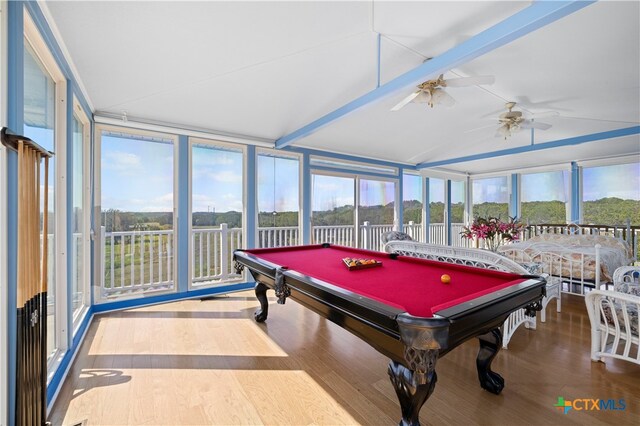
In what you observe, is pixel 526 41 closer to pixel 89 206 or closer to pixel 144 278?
pixel 89 206

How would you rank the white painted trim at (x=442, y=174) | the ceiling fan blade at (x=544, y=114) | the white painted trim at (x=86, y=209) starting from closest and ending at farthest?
the white painted trim at (x=86, y=209)
the ceiling fan blade at (x=544, y=114)
the white painted trim at (x=442, y=174)

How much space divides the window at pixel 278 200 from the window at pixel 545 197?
5.71m

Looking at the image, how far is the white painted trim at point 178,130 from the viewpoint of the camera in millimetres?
3617

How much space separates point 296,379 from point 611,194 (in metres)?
7.62

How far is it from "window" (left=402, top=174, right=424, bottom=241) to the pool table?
16.1 ft

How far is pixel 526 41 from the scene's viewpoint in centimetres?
265

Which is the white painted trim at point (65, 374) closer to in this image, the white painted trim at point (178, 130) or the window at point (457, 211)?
the white painted trim at point (178, 130)

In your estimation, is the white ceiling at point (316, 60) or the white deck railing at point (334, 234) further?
the white deck railing at point (334, 234)

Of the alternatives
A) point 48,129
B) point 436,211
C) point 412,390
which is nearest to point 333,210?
point 436,211

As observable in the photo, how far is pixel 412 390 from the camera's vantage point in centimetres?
143

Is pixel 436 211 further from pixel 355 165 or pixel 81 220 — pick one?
pixel 81 220

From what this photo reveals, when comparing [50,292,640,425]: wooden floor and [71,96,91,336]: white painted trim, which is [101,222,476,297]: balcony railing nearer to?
[71,96,91,336]: white painted trim

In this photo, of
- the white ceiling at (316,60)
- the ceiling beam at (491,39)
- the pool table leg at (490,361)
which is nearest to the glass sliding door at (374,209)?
the white ceiling at (316,60)

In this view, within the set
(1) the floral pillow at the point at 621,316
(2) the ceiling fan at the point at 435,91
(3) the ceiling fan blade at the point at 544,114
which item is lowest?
(1) the floral pillow at the point at 621,316
